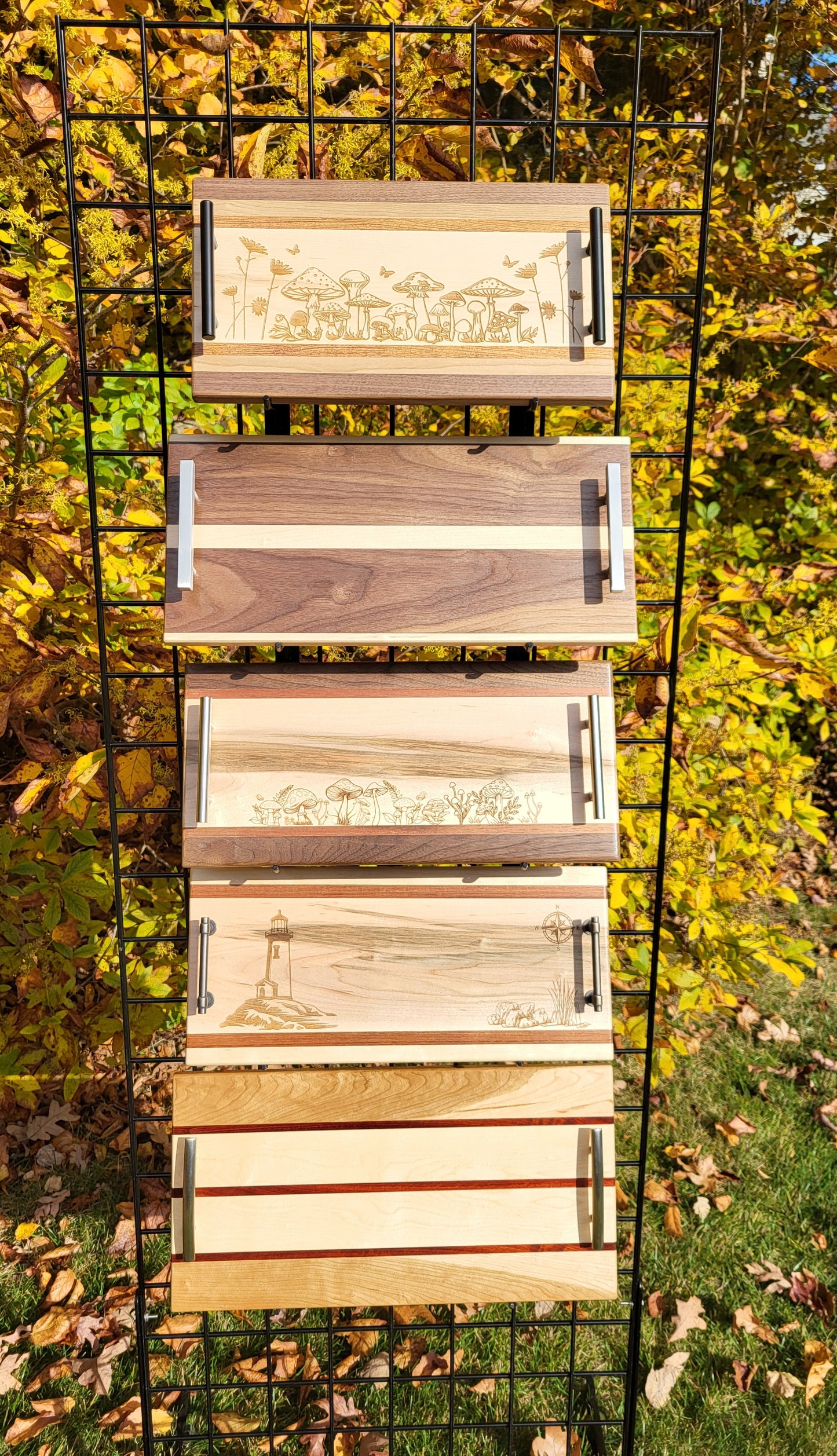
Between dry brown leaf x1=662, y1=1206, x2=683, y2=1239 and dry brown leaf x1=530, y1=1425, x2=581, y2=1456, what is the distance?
48cm

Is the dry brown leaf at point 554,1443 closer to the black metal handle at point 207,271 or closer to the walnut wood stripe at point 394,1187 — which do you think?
the walnut wood stripe at point 394,1187

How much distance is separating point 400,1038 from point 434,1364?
0.94 metres

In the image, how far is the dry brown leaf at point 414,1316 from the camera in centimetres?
189

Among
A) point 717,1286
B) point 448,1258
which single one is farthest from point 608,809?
point 717,1286

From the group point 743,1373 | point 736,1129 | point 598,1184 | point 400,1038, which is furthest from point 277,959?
point 736,1129

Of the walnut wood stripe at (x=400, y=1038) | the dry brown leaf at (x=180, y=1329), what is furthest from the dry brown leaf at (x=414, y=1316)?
the walnut wood stripe at (x=400, y=1038)

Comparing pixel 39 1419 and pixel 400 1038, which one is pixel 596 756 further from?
pixel 39 1419

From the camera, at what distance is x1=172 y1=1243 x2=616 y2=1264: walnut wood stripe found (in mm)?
1345

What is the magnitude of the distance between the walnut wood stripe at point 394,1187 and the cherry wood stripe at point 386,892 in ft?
1.42

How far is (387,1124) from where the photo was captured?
137 cm

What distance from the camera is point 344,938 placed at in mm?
1342

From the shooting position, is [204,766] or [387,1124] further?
[387,1124]

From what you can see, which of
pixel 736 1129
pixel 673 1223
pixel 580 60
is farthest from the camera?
pixel 736 1129

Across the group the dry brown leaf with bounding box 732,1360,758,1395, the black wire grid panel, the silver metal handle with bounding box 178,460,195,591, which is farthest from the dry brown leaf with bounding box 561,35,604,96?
the dry brown leaf with bounding box 732,1360,758,1395
